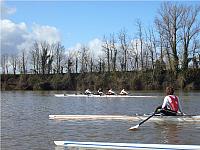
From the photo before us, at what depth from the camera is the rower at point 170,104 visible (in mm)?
17141

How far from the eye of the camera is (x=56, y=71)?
294 ft

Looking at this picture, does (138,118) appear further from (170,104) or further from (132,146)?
(132,146)

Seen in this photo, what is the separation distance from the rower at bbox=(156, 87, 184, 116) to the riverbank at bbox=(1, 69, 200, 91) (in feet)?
147


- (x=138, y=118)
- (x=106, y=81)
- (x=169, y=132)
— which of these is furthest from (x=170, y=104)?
(x=106, y=81)

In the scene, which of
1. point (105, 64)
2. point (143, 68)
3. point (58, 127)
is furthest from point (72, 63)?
point (58, 127)

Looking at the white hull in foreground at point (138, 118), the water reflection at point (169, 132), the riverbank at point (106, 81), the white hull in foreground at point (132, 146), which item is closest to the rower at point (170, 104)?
the white hull in foreground at point (138, 118)


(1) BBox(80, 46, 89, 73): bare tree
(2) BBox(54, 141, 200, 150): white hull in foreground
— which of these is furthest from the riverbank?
(2) BBox(54, 141, 200, 150): white hull in foreground

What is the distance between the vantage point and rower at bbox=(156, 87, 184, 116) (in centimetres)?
1714

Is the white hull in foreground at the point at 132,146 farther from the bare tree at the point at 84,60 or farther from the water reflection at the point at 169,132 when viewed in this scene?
the bare tree at the point at 84,60

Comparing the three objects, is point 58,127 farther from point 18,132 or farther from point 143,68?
point 143,68

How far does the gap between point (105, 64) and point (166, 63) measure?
1804cm

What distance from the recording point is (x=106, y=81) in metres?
71.3

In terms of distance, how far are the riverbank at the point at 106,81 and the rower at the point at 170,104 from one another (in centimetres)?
4489

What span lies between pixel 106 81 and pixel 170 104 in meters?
54.1
